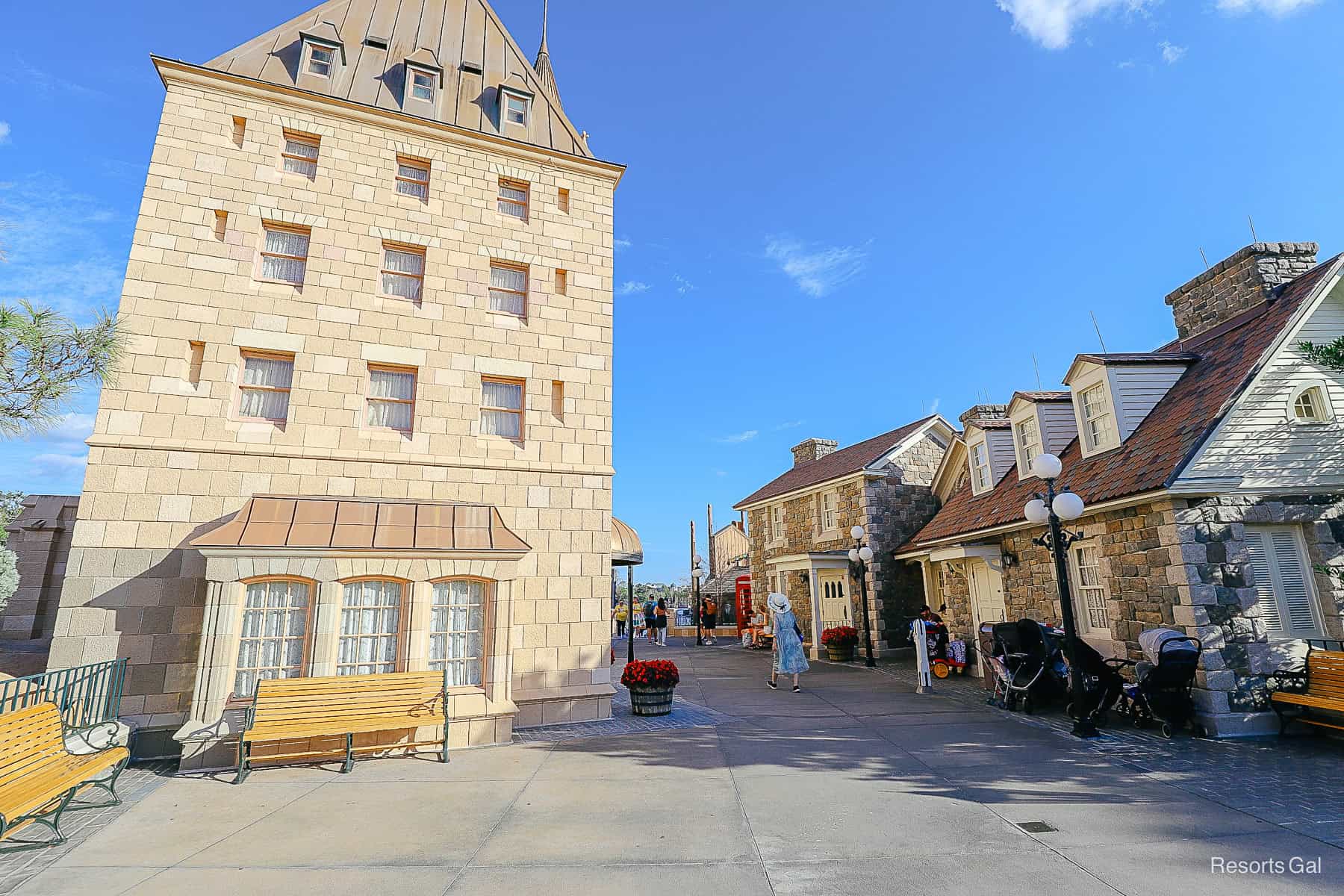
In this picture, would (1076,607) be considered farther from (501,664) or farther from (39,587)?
(39,587)

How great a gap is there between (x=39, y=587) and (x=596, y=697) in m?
16.2

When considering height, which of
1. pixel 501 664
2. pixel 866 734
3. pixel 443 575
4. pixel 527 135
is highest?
pixel 527 135

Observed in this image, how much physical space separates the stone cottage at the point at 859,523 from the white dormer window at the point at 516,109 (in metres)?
14.2

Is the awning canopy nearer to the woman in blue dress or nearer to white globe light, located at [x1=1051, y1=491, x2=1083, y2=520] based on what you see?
the woman in blue dress

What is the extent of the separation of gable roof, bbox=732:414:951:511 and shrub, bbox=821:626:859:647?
16.8 ft

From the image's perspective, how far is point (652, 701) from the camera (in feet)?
36.2

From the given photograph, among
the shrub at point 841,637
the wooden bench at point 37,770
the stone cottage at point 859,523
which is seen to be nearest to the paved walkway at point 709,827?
the wooden bench at point 37,770

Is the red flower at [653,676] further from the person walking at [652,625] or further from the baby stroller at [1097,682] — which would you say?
the person walking at [652,625]

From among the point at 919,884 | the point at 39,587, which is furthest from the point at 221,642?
the point at 39,587

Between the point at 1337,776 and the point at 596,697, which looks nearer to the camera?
the point at 1337,776

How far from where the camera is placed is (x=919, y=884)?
4484 millimetres

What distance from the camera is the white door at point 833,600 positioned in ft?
67.8

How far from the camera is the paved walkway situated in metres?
4.59

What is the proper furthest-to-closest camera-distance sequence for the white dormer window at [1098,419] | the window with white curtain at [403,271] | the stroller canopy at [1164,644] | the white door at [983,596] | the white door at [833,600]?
the white door at [833,600], the white door at [983,596], the white dormer window at [1098,419], the window with white curtain at [403,271], the stroller canopy at [1164,644]
